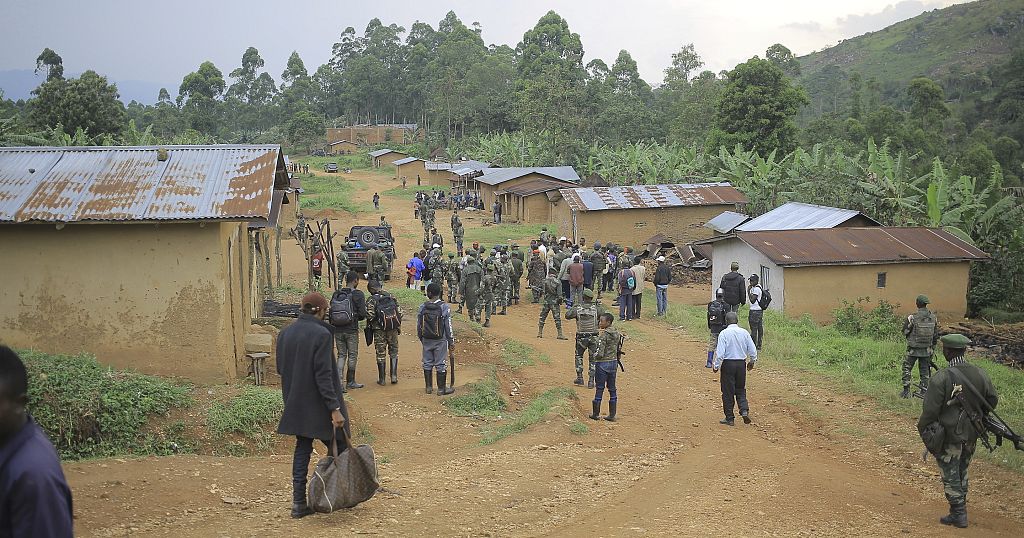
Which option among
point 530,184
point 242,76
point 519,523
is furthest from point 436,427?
point 242,76

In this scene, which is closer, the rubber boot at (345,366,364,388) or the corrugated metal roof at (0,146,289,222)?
the corrugated metal roof at (0,146,289,222)

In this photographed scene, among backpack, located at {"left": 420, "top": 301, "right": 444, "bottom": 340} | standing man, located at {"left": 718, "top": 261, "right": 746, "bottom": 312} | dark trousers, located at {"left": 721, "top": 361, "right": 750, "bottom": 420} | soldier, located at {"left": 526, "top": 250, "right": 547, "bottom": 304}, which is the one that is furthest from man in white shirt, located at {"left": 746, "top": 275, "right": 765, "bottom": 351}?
soldier, located at {"left": 526, "top": 250, "right": 547, "bottom": 304}

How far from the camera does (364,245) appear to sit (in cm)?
2672

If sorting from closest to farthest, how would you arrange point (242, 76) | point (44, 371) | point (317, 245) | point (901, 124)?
point (44, 371), point (317, 245), point (901, 124), point (242, 76)

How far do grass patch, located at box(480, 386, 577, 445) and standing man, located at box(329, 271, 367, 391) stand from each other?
2.63 metres

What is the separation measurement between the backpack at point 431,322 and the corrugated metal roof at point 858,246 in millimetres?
10850

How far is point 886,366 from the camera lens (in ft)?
48.4

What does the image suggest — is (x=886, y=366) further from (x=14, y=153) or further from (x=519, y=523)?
(x=14, y=153)

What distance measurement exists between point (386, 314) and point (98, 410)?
4587 mm

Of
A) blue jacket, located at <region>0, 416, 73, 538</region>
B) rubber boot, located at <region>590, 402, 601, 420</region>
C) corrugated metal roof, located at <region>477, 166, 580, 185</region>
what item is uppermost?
corrugated metal roof, located at <region>477, 166, 580, 185</region>

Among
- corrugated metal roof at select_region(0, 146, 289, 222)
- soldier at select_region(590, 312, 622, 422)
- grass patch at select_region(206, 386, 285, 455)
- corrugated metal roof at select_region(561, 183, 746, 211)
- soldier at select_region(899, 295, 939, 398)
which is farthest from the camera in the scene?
corrugated metal roof at select_region(561, 183, 746, 211)

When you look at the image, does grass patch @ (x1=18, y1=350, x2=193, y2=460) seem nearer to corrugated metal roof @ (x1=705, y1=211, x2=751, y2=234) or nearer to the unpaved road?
the unpaved road

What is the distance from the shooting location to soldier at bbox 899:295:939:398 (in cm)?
1223

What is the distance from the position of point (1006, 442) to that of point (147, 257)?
10.9 m
